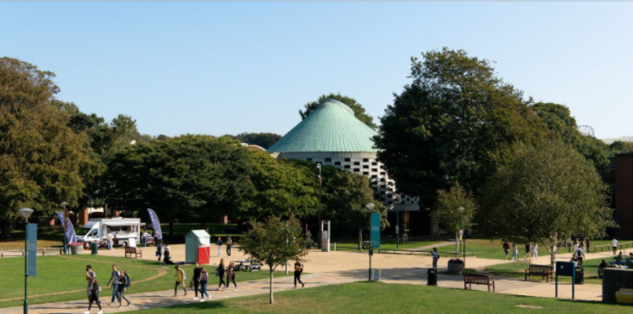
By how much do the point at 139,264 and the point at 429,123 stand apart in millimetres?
33382

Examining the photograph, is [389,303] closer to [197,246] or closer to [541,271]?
[541,271]

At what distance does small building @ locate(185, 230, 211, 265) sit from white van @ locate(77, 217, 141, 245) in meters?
15.7

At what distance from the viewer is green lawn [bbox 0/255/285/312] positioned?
26.9 meters

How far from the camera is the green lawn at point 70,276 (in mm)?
26875

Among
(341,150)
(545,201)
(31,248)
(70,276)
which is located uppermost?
(341,150)

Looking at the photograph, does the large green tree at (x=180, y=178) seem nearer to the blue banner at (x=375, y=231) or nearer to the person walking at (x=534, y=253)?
the blue banner at (x=375, y=231)

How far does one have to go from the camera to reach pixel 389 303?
24.1m

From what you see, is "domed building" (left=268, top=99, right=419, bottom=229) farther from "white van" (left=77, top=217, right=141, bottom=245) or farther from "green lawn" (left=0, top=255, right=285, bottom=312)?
"green lawn" (left=0, top=255, right=285, bottom=312)

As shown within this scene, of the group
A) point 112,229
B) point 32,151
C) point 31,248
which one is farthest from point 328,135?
point 31,248

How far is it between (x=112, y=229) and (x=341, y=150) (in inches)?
1267

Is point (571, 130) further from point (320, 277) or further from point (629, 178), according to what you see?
point (320, 277)

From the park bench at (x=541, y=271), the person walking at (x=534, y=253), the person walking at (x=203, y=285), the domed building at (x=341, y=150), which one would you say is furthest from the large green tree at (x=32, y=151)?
the park bench at (x=541, y=271)

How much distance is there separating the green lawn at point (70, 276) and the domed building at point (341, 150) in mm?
37776

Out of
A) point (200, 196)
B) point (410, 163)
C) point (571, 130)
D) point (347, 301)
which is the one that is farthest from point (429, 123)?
point (347, 301)
